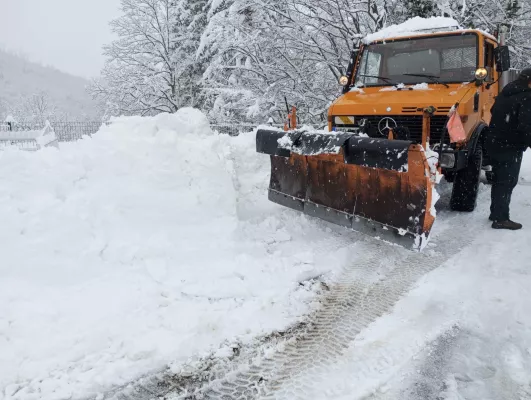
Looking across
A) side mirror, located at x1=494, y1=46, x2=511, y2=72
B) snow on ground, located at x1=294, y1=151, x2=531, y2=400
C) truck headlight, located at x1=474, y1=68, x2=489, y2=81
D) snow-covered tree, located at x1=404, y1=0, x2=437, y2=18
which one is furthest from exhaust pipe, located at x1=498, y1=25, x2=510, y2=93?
snow-covered tree, located at x1=404, y1=0, x2=437, y2=18

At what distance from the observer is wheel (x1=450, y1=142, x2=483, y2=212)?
5.50 metres

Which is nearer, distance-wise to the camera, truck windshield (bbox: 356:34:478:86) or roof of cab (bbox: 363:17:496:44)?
truck windshield (bbox: 356:34:478:86)

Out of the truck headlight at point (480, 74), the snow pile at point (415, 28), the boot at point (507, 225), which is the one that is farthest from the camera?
the snow pile at point (415, 28)

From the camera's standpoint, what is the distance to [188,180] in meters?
4.92

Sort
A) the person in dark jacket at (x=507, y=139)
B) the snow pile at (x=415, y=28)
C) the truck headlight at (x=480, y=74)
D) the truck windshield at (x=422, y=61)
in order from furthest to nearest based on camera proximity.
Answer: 1. the snow pile at (x=415, y=28)
2. the truck windshield at (x=422, y=61)
3. the truck headlight at (x=480, y=74)
4. the person in dark jacket at (x=507, y=139)

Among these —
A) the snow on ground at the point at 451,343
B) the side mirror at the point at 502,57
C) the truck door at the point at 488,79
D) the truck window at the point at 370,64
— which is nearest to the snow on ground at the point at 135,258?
the snow on ground at the point at 451,343

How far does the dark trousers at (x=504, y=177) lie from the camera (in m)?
4.98

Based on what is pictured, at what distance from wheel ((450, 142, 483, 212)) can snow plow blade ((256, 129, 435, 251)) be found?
1842 mm

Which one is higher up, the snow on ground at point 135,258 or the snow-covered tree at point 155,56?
the snow-covered tree at point 155,56

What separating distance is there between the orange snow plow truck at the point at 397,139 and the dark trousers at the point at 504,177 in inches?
15.1

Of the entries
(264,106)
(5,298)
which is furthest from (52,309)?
(264,106)

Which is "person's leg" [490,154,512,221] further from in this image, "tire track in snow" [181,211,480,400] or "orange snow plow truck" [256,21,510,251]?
"tire track in snow" [181,211,480,400]

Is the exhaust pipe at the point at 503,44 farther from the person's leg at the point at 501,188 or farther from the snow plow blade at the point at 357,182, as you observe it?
the snow plow blade at the point at 357,182

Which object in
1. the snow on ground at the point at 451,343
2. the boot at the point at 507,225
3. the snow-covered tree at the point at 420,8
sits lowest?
the snow on ground at the point at 451,343
